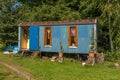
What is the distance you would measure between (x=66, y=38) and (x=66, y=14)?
763 centimetres

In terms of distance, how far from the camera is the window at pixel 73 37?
850 inches

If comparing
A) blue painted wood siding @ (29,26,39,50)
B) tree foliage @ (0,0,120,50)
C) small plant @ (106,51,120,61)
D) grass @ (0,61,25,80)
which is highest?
tree foliage @ (0,0,120,50)

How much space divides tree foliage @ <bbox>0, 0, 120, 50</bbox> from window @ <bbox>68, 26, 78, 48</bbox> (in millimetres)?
3247

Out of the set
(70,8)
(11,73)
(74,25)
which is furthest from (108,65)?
(70,8)

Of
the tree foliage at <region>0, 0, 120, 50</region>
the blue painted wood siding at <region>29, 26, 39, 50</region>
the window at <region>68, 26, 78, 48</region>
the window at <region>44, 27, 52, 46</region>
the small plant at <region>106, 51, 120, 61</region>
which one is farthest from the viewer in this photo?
the tree foliage at <region>0, 0, 120, 50</region>

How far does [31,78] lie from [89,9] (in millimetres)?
15159

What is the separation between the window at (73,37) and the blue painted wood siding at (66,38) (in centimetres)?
24

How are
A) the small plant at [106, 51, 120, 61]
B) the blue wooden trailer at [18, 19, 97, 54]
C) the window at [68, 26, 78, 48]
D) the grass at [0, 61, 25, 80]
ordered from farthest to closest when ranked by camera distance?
the window at [68, 26, 78, 48], the small plant at [106, 51, 120, 61], the blue wooden trailer at [18, 19, 97, 54], the grass at [0, 61, 25, 80]

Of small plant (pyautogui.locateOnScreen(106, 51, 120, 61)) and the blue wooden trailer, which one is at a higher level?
the blue wooden trailer

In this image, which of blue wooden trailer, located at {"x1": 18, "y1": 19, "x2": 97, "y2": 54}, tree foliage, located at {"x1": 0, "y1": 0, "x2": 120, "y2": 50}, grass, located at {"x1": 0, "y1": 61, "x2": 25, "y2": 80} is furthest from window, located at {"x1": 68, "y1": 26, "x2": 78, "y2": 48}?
grass, located at {"x1": 0, "y1": 61, "x2": 25, "y2": 80}

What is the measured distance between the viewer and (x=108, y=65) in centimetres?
1839

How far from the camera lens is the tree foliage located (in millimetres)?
23987

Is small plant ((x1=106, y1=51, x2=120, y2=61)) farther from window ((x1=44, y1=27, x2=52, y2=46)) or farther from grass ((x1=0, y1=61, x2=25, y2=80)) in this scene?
grass ((x1=0, y1=61, x2=25, y2=80))

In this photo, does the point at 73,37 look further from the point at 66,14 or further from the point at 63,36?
the point at 66,14
